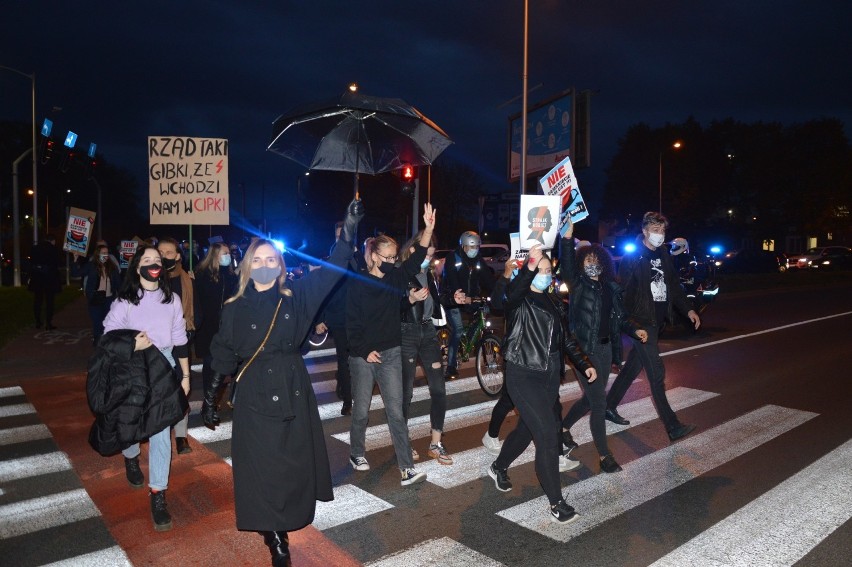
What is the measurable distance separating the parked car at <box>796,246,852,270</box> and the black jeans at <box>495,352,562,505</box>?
50.0 m

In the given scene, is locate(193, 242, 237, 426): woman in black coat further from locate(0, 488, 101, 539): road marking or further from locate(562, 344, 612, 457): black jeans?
locate(562, 344, 612, 457): black jeans

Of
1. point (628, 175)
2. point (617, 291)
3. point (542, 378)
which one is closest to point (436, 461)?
point (542, 378)

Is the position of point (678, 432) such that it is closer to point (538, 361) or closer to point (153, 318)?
point (538, 361)

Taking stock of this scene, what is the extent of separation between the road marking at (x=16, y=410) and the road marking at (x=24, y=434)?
0.66 meters

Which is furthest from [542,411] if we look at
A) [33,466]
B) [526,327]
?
[33,466]

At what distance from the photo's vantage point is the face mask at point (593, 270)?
19.0ft

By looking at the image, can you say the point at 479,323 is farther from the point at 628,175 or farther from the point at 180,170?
the point at 628,175

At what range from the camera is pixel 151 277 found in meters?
4.89

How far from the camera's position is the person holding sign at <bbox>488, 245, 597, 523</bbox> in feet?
15.5

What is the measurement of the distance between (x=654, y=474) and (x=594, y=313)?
143 centimetres

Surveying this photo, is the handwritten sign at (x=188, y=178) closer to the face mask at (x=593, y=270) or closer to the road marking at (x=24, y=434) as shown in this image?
the road marking at (x=24, y=434)

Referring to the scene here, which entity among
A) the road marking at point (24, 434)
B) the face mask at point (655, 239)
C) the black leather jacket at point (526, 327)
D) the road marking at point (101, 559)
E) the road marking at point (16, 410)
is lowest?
the road marking at point (101, 559)

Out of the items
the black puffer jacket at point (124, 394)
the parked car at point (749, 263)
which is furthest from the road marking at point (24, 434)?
the parked car at point (749, 263)

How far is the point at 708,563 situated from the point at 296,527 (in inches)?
95.8
